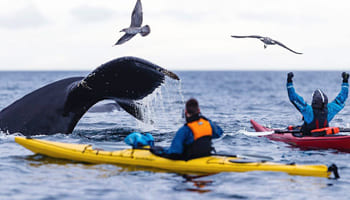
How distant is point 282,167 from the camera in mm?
7750

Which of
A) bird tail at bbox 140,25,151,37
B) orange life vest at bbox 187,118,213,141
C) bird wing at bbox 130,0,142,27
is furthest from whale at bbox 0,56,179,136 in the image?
bird wing at bbox 130,0,142,27

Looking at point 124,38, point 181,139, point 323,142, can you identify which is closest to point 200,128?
point 181,139

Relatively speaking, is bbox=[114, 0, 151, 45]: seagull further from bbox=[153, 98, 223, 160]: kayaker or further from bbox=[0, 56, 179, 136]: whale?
bbox=[153, 98, 223, 160]: kayaker

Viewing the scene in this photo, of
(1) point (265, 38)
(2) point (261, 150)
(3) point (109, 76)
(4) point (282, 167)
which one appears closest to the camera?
(4) point (282, 167)

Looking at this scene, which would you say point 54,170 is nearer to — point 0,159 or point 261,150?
point 0,159

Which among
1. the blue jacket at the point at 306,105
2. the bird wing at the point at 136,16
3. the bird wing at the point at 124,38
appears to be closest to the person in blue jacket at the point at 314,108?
the blue jacket at the point at 306,105

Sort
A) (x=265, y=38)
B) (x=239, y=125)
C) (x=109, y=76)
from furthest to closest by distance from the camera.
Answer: (x=239, y=125) → (x=265, y=38) → (x=109, y=76)

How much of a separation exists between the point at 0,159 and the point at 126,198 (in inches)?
126

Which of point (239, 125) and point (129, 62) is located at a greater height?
point (129, 62)

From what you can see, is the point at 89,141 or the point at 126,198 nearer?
the point at 126,198

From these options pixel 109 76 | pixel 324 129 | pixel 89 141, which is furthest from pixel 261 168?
pixel 89 141

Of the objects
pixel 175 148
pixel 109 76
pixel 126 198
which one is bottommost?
pixel 126 198

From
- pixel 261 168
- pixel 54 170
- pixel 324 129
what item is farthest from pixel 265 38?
pixel 54 170

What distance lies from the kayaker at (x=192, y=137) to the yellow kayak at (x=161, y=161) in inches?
3.9
